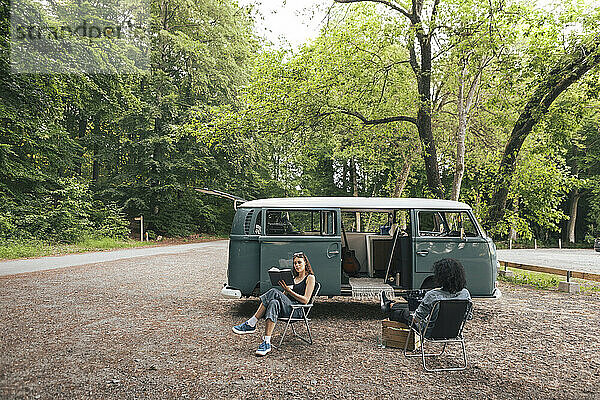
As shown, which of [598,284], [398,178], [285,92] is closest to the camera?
[598,284]

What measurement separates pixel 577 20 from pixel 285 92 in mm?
8426

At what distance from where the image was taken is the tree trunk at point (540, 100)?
12719 mm

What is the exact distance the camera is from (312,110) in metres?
15.5

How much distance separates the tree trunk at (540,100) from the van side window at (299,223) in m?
7.81

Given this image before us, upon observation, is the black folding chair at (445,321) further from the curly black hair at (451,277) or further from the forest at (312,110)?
the forest at (312,110)

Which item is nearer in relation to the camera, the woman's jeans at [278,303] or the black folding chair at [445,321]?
the black folding chair at [445,321]

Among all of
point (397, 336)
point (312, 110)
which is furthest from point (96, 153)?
point (397, 336)

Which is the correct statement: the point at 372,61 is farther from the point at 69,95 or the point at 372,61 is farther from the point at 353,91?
→ the point at 69,95

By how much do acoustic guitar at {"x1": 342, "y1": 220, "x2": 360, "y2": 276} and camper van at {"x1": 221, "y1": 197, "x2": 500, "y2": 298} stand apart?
45cm

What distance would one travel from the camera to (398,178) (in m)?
24.9

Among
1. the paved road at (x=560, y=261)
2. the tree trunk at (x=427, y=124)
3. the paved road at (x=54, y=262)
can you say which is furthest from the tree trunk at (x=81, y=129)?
the paved road at (x=560, y=261)

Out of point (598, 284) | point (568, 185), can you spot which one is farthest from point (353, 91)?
point (598, 284)

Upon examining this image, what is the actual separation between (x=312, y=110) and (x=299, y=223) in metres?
7.81

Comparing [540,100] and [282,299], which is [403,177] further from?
[282,299]
